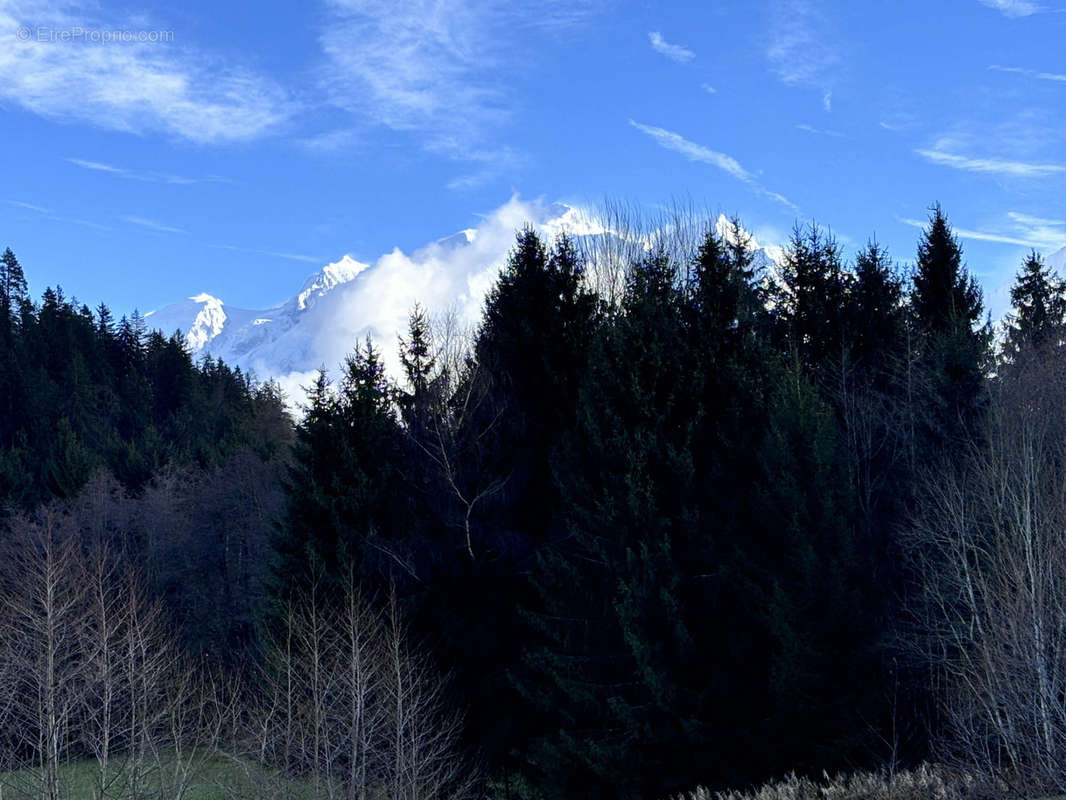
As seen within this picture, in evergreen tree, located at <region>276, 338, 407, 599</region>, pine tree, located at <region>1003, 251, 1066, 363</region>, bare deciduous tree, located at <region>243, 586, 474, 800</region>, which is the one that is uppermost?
pine tree, located at <region>1003, 251, 1066, 363</region>

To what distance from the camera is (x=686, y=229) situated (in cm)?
3856

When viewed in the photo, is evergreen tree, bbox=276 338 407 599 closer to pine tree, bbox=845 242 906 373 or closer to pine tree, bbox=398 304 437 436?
pine tree, bbox=398 304 437 436

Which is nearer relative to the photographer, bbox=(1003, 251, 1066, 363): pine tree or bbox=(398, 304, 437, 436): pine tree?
bbox=(398, 304, 437, 436): pine tree

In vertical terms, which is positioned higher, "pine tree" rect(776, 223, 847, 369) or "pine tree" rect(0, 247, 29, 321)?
"pine tree" rect(0, 247, 29, 321)

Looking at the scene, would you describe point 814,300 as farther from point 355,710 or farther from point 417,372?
point 355,710

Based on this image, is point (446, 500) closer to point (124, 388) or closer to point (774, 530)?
point (774, 530)

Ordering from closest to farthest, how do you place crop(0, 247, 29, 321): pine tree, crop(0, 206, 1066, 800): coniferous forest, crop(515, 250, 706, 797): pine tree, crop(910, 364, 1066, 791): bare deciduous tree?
crop(910, 364, 1066, 791): bare deciduous tree, crop(0, 206, 1066, 800): coniferous forest, crop(515, 250, 706, 797): pine tree, crop(0, 247, 29, 321): pine tree

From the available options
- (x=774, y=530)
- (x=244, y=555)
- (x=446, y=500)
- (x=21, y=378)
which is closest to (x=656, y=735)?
(x=774, y=530)

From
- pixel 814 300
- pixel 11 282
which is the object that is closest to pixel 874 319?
pixel 814 300

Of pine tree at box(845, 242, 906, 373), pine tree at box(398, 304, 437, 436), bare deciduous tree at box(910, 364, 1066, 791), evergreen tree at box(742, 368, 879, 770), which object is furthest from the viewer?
pine tree at box(845, 242, 906, 373)

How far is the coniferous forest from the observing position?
19438 millimetres

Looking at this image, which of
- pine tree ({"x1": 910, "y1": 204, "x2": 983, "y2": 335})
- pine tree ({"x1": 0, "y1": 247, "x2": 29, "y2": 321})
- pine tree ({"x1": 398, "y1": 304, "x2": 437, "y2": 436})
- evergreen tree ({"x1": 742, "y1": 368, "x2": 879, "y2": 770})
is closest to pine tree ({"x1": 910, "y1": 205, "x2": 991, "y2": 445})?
pine tree ({"x1": 910, "y1": 204, "x2": 983, "y2": 335})

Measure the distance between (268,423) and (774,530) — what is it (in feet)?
179

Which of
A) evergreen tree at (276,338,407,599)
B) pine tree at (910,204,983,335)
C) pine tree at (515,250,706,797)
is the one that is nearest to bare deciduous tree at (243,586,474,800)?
evergreen tree at (276,338,407,599)
